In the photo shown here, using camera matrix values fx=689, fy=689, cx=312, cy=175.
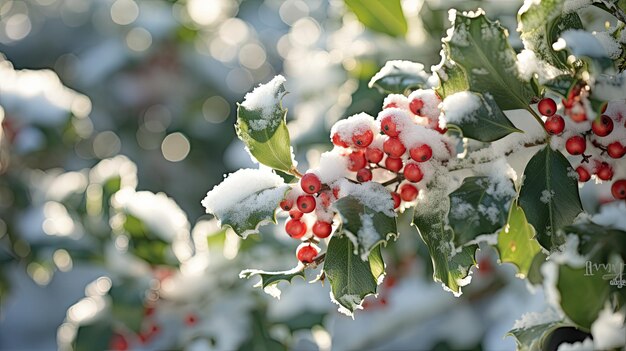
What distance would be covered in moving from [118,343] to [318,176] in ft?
3.38

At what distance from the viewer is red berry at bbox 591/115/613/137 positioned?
0.76 metres

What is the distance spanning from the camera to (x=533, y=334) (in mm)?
916

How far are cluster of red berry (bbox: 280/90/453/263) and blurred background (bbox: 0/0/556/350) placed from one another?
0.45m

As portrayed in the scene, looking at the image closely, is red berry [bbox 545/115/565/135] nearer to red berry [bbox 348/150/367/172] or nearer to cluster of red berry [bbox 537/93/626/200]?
cluster of red berry [bbox 537/93/626/200]

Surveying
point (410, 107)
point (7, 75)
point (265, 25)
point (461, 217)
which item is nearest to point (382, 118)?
point (410, 107)

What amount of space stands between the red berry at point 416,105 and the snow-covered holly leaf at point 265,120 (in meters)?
0.15

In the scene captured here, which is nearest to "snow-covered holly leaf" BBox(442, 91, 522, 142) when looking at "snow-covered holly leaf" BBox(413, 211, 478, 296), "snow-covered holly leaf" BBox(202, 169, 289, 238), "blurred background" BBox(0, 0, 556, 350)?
"snow-covered holly leaf" BBox(413, 211, 478, 296)

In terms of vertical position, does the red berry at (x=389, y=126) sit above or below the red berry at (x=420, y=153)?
above

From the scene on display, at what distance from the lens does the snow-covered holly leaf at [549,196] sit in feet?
2.45

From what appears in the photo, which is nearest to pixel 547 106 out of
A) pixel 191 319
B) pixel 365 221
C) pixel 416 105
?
pixel 416 105

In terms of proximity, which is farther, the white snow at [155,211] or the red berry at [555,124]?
the white snow at [155,211]

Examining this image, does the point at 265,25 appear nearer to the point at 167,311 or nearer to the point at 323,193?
the point at 167,311

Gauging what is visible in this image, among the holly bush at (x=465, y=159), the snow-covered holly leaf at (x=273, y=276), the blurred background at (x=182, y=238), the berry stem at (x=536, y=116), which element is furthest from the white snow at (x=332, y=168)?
the blurred background at (x=182, y=238)

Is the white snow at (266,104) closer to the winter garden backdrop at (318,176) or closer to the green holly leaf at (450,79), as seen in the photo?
the winter garden backdrop at (318,176)
